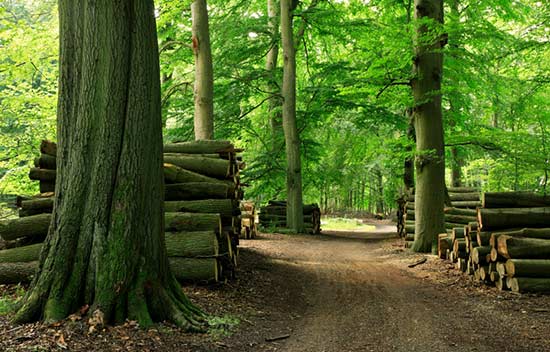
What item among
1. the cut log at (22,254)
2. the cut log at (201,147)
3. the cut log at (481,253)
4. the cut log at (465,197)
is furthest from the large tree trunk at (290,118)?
the cut log at (22,254)

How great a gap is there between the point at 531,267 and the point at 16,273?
8.31 meters

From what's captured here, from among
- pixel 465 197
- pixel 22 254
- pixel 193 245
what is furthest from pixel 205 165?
pixel 465 197

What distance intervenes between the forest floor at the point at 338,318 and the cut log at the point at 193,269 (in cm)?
21

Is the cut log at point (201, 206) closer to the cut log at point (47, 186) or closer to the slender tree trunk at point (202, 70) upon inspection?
the cut log at point (47, 186)

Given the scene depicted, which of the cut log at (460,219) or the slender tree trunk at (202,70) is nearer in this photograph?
the slender tree trunk at (202,70)

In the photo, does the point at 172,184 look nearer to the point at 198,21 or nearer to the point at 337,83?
the point at 198,21

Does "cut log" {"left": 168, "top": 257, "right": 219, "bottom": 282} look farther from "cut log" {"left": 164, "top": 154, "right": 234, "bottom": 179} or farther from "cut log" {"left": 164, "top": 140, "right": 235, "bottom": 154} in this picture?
"cut log" {"left": 164, "top": 140, "right": 235, "bottom": 154}

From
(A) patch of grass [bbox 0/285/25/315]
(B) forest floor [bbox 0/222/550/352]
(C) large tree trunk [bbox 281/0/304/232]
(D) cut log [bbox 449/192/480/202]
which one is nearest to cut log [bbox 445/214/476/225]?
(D) cut log [bbox 449/192/480/202]

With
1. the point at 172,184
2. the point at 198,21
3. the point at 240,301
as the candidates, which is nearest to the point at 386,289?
the point at 240,301

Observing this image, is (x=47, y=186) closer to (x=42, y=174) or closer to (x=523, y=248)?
(x=42, y=174)

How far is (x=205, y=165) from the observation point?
9.42 m

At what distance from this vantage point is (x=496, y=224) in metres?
8.98

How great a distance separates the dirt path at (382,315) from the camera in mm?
5539

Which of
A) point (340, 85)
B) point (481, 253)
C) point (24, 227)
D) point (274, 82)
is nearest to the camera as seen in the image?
point (24, 227)
